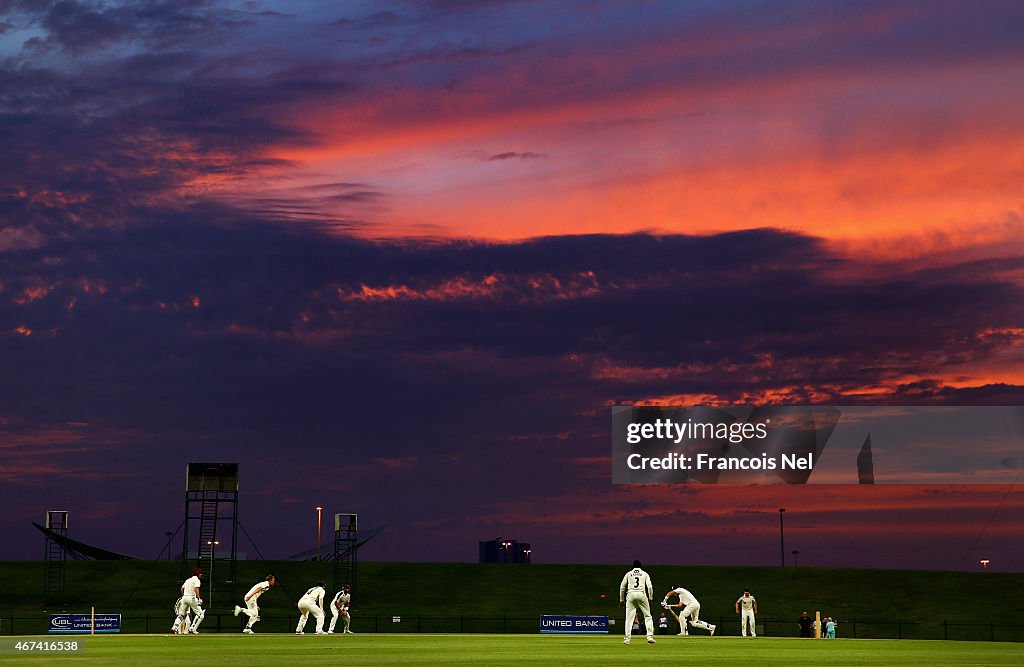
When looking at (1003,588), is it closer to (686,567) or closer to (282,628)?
(686,567)

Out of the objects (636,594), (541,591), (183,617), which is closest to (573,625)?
(183,617)

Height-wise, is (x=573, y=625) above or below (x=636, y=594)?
below

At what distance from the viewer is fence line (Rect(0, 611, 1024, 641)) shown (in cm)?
6812

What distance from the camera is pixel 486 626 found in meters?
77.6

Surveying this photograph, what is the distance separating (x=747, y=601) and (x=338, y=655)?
30530 mm

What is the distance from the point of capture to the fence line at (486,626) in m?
Answer: 68.1

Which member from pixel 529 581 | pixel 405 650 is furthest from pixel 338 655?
pixel 529 581

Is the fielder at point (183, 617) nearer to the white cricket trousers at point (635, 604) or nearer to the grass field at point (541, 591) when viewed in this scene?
the white cricket trousers at point (635, 604)

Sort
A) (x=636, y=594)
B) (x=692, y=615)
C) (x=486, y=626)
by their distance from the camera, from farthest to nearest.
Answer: (x=486, y=626), (x=692, y=615), (x=636, y=594)

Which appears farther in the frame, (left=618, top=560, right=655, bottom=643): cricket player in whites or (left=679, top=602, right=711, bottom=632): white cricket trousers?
(left=679, top=602, right=711, bottom=632): white cricket trousers

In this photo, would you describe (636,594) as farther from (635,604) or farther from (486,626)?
(486,626)

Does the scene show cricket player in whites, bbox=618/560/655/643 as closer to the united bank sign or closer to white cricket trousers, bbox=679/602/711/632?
white cricket trousers, bbox=679/602/711/632

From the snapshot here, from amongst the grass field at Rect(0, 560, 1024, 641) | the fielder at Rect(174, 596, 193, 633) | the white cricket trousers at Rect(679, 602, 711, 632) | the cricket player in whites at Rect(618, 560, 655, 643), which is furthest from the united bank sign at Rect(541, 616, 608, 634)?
the cricket player in whites at Rect(618, 560, 655, 643)

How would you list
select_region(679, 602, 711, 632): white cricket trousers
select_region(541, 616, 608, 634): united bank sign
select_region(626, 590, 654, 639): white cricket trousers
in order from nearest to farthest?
select_region(626, 590, 654, 639): white cricket trousers
select_region(679, 602, 711, 632): white cricket trousers
select_region(541, 616, 608, 634): united bank sign
